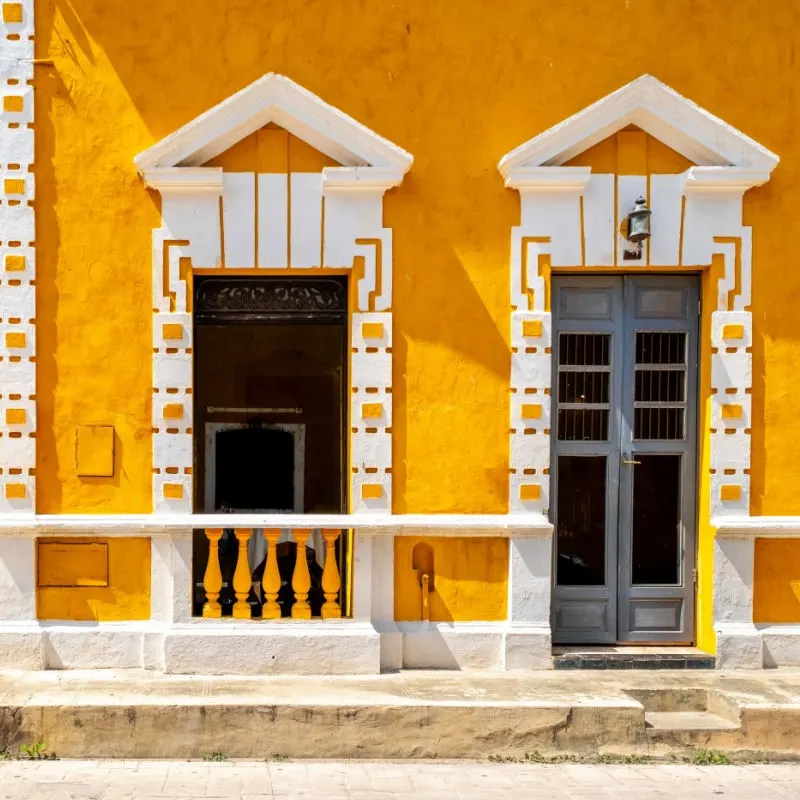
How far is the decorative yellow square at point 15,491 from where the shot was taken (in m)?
6.69

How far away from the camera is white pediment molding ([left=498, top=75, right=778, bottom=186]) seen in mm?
6707

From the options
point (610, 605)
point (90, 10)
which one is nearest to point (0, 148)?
point (90, 10)

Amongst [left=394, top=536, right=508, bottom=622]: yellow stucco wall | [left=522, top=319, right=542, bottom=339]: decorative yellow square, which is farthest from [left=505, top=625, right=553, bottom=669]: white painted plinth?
[left=522, top=319, right=542, bottom=339]: decorative yellow square

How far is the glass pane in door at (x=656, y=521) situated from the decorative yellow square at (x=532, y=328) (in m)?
1.26

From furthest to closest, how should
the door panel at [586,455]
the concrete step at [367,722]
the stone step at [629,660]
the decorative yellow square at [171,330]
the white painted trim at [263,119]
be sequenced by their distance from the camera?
the door panel at [586,455] → the stone step at [629,660] → the decorative yellow square at [171,330] → the white painted trim at [263,119] → the concrete step at [367,722]

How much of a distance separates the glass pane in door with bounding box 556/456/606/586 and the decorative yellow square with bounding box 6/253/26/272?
4164mm

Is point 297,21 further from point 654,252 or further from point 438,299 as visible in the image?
point 654,252

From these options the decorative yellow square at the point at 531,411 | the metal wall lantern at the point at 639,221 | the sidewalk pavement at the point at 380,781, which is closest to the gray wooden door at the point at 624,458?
the decorative yellow square at the point at 531,411

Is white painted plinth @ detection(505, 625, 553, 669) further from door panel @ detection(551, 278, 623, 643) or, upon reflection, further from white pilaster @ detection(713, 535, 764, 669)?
white pilaster @ detection(713, 535, 764, 669)

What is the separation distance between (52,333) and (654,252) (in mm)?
4398

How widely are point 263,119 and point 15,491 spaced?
3195 mm

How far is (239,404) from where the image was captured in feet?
23.1

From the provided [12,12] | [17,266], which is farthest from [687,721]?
[12,12]

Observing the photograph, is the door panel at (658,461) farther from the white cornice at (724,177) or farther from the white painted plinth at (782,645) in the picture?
the white cornice at (724,177)
